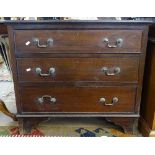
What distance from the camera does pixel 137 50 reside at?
1.06 m

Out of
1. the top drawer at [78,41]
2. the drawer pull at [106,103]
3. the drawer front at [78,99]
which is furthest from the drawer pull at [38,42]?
the drawer pull at [106,103]

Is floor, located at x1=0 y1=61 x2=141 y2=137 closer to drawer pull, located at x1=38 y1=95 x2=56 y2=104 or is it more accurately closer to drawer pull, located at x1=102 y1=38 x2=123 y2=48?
drawer pull, located at x1=38 y1=95 x2=56 y2=104

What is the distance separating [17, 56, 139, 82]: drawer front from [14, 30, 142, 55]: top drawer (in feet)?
0.16

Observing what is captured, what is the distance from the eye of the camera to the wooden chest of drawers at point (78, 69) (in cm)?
104

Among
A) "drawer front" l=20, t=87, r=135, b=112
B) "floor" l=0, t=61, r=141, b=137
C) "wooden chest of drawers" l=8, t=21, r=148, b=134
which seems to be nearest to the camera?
"wooden chest of drawers" l=8, t=21, r=148, b=134

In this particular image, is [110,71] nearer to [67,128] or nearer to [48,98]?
[48,98]

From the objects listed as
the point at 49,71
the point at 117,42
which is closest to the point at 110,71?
the point at 117,42

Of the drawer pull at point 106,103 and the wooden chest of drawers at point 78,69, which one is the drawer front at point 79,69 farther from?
the drawer pull at point 106,103

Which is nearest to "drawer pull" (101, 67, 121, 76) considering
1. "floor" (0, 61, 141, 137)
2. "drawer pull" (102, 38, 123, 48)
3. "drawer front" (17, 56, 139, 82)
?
"drawer front" (17, 56, 139, 82)

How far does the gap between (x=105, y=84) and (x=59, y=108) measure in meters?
0.28

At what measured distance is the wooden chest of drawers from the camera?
104 centimetres
